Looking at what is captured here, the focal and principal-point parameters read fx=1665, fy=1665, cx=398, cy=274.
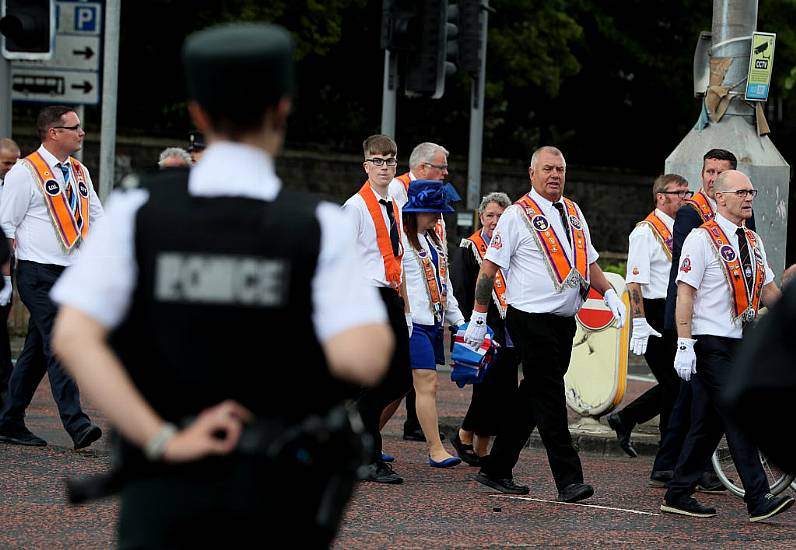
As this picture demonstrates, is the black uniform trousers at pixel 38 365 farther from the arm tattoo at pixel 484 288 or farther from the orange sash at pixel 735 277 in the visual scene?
the orange sash at pixel 735 277

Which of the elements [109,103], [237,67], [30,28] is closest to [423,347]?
[30,28]

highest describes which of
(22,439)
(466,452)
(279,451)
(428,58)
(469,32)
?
(469,32)

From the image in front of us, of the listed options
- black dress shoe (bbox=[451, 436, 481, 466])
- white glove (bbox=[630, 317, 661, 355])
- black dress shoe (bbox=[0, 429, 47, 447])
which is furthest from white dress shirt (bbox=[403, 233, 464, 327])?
black dress shoe (bbox=[0, 429, 47, 447])

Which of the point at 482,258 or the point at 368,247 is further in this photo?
the point at 482,258

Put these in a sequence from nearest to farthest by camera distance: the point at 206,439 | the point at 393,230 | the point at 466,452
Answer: the point at 206,439 → the point at 393,230 → the point at 466,452

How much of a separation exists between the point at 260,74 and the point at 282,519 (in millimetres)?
824

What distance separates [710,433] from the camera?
833 cm

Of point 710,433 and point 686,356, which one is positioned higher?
point 686,356

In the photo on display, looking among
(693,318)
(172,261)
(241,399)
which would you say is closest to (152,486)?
(241,399)

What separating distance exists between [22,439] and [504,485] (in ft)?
9.24

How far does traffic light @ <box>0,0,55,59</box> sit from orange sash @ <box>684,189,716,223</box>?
19.8 feet

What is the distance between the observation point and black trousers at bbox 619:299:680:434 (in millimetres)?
9859

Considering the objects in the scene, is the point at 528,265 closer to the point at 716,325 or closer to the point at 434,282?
the point at 716,325

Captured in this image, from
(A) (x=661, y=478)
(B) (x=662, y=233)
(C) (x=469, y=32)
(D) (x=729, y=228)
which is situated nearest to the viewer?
(D) (x=729, y=228)
